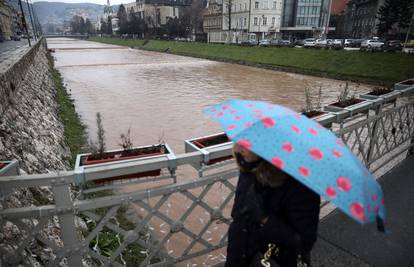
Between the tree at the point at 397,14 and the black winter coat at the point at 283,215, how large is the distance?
58214mm

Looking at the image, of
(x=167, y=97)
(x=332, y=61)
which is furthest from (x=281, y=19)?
(x=167, y=97)

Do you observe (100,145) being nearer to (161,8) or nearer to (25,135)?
(25,135)

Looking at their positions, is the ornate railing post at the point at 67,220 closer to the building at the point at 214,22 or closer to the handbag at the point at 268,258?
the handbag at the point at 268,258

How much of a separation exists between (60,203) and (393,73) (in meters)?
23.3

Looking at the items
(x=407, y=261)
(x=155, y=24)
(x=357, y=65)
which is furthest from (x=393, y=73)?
(x=155, y=24)

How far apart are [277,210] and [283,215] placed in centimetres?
4

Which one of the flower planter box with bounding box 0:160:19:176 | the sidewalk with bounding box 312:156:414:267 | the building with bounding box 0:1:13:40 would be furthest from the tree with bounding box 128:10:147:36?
the flower planter box with bounding box 0:160:19:176

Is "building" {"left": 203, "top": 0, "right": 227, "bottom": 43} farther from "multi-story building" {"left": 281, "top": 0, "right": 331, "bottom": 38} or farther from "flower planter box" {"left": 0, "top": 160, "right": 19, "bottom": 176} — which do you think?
"flower planter box" {"left": 0, "top": 160, "right": 19, "bottom": 176}

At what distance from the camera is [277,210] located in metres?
1.50

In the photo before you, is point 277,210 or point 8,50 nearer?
point 277,210

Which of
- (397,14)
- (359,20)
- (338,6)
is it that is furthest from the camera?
(338,6)

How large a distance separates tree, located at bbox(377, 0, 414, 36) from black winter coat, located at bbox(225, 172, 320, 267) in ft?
191

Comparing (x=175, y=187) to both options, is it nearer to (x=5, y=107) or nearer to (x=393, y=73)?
(x=5, y=107)

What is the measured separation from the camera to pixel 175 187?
2.08 m
